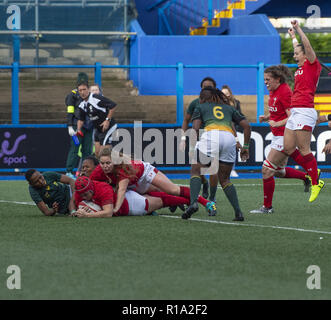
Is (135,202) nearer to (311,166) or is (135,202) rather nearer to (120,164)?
(120,164)

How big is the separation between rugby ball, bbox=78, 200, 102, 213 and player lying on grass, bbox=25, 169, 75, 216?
0.20 meters

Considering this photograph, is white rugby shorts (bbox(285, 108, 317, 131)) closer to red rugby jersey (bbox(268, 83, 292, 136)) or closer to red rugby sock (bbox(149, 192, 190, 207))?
red rugby jersey (bbox(268, 83, 292, 136))

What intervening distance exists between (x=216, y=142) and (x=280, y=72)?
1.79 meters

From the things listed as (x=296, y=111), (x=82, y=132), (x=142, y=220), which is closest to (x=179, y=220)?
(x=142, y=220)

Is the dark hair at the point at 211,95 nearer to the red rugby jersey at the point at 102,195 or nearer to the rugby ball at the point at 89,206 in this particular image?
the red rugby jersey at the point at 102,195

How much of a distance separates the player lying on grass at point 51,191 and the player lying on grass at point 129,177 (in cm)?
42

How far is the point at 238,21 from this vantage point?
27531mm

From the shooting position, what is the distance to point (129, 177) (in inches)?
416

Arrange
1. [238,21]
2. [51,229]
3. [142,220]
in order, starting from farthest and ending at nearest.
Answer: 1. [238,21]
2. [142,220]
3. [51,229]

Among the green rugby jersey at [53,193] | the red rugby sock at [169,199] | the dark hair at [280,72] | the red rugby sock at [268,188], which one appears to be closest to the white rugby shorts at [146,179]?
the red rugby sock at [169,199]

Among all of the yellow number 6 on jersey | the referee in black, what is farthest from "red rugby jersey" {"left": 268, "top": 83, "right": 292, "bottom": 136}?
the referee in black

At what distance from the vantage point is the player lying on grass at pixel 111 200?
1034 centimetres

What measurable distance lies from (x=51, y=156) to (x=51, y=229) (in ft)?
32.8
